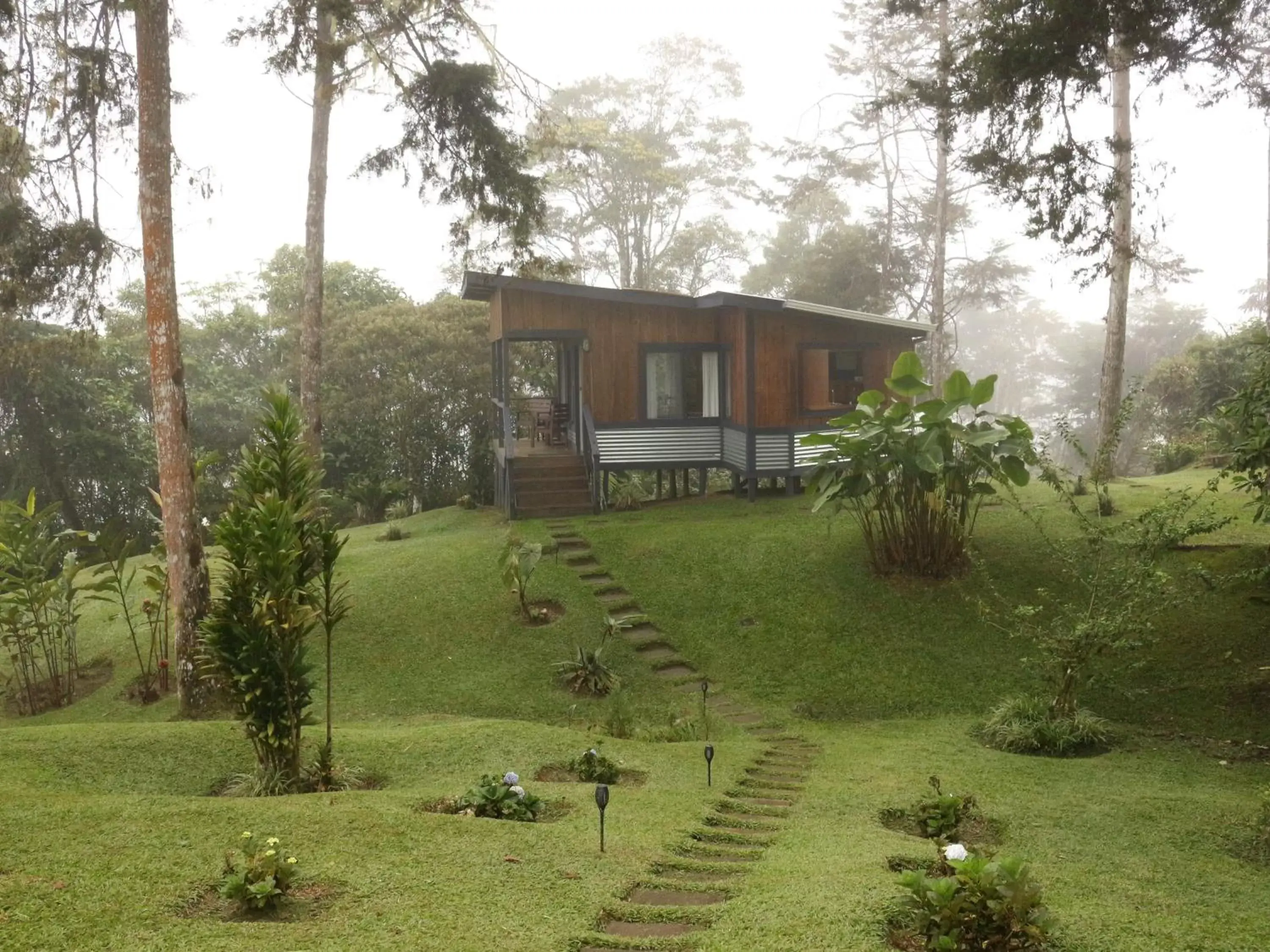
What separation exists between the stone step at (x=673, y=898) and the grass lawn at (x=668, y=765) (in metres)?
0.11

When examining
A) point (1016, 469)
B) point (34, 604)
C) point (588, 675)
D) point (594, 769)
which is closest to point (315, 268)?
point (34, 604)

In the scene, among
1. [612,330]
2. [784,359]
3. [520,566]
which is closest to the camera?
[520,566]

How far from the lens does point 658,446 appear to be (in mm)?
21562

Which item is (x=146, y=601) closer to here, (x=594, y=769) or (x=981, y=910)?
(x=594, y=769)

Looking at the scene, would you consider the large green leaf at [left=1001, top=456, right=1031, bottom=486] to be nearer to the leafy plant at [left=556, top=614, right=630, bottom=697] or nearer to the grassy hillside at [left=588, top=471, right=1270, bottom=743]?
the grassy hillside at [left=588, top=471, right=1270, bottom=743]

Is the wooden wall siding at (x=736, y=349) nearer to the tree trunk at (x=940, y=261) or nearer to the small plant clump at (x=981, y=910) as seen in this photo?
the tree trunk at (x=940, y=261)

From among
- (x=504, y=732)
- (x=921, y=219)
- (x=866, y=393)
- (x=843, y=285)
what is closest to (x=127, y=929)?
(x=504, y=732)

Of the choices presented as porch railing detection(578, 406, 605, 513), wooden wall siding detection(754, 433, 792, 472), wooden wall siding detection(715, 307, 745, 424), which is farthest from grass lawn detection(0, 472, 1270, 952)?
wooden wall siding detection(715, 307, 745, 424)

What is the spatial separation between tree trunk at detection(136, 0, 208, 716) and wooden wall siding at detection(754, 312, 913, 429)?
447 inches

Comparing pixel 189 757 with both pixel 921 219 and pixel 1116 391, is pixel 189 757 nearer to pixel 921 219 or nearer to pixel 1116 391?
pixel 1116 391

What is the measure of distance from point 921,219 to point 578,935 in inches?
1612

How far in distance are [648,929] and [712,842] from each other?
6.12 feet

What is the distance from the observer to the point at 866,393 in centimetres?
1547

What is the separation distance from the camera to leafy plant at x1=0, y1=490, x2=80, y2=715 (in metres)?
12.9
